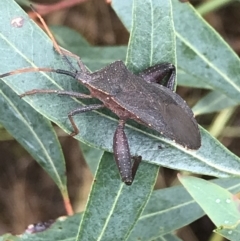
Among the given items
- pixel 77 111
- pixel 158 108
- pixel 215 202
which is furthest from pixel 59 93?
pixel 215 202

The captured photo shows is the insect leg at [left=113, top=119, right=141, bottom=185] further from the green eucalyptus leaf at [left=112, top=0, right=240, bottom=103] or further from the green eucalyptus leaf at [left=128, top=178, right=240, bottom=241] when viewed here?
the green eucalyptus leaf at [left=112, top=0, right=240, bottom=103]

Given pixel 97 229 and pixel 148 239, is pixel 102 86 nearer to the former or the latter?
pixel 97 229

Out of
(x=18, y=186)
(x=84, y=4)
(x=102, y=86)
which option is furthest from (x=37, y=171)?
(x=102, y=86)

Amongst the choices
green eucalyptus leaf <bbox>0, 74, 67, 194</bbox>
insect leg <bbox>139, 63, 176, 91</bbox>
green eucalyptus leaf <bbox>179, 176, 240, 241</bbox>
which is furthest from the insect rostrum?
green eucalyptus leaf <bbox>0, 74, 67, 194</bbox>

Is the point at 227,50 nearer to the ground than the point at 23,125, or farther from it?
farther from it

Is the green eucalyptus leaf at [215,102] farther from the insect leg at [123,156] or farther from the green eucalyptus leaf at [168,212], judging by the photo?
the insect leg at [123,156]

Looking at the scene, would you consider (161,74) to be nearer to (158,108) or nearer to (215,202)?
(158,108)
